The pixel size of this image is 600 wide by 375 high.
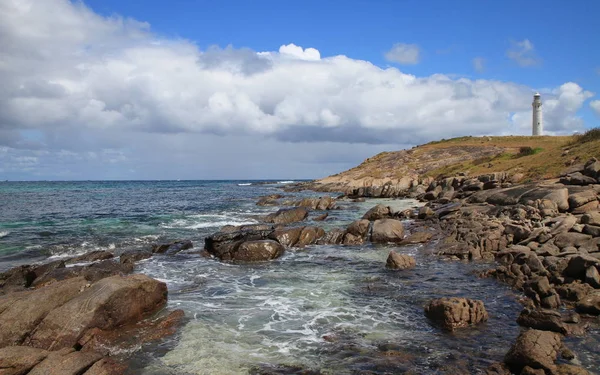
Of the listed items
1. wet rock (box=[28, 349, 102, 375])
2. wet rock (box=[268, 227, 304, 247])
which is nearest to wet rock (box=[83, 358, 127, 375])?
wet rock (box=[28, 349, 102, 375])

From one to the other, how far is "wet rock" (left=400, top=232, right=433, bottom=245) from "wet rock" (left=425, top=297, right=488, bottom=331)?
12293 mm

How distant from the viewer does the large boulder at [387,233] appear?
2386 centimetres

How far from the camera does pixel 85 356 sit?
8.77 m

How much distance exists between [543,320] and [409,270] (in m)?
7.04

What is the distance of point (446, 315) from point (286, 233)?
1445cm

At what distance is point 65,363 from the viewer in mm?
8258

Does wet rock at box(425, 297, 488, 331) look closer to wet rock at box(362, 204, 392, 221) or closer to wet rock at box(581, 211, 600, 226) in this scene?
wet rock at box(581, 211, 600, 226)

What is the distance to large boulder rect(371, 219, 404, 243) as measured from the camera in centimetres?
2386

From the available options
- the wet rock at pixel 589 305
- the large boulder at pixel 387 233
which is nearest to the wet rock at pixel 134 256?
the large boulder at pixel 387 233

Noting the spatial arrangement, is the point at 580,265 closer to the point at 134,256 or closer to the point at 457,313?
the point at 457,313

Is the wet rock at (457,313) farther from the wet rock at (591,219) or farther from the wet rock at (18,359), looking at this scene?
the wet rock at (591,219)

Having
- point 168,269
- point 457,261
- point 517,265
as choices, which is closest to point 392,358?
point 517,265

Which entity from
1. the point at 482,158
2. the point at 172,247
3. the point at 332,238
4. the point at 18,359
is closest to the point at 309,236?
the point at 332,238

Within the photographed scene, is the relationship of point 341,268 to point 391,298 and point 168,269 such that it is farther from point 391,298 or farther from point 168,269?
point 168,269
